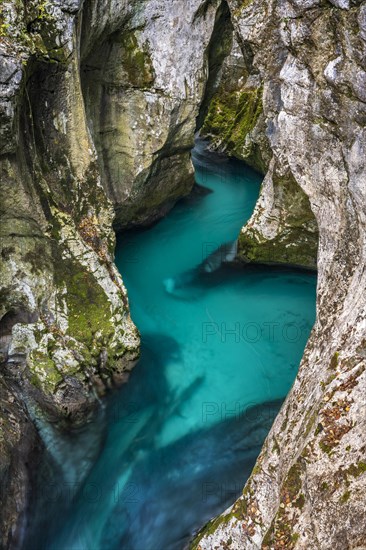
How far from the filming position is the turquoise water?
25.5 feet

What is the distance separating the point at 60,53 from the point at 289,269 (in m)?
6.74

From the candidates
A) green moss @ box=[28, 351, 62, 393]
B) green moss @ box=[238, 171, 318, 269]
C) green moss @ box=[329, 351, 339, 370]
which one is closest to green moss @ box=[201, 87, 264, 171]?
green moss @ box=[238, 171, 318, 269]

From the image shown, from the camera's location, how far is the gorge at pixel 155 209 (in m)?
5.38

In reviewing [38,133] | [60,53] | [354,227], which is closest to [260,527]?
[354,227]

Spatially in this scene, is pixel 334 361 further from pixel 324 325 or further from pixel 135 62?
pixel 135 62

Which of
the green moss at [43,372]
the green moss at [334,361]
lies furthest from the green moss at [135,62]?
the green moss at [334,361]

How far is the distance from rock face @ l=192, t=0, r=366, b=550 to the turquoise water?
3.74 feet

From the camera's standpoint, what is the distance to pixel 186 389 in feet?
30.9

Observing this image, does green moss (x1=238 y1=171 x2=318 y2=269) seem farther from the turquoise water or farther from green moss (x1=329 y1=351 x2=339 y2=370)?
green moss (x1=329 y1=351 x2=339 y2=370)

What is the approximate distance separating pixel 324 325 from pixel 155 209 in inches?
301

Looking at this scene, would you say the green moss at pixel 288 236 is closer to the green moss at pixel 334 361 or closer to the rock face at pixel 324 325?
the rock face at pixel 324 325

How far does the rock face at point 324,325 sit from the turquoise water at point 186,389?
44.9 inches

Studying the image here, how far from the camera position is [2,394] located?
7.93 metres

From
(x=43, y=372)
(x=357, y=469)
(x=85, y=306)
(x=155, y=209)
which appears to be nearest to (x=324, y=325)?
(x=357, y=469)
